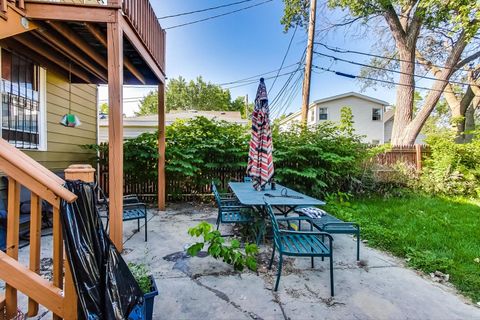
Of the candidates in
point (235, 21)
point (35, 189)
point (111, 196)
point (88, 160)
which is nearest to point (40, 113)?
point (88, 160)

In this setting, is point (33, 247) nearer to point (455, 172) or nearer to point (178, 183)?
point (178, 183)

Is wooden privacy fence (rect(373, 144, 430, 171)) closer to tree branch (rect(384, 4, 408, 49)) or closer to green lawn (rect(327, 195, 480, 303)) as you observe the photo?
green lawn (rect(327, 195, 480, 303))

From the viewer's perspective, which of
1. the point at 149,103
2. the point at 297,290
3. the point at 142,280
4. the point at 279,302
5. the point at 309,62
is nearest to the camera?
the point at 142,280

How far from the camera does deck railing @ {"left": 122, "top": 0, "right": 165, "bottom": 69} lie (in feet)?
10.8

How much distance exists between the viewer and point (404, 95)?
385 inches

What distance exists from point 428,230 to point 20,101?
713 cm

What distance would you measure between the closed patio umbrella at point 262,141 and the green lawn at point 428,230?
6.30 ft

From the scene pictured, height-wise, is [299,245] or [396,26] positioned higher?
[396,26]

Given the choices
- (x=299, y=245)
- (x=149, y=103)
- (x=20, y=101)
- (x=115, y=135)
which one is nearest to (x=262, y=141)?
(x=299, y=245)

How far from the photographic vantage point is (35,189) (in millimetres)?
1240

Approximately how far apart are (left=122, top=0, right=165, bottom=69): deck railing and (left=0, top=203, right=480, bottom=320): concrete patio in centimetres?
310

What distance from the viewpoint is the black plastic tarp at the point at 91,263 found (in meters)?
1.22

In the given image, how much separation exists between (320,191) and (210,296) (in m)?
4.76

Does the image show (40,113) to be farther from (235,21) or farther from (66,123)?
(235,21)
